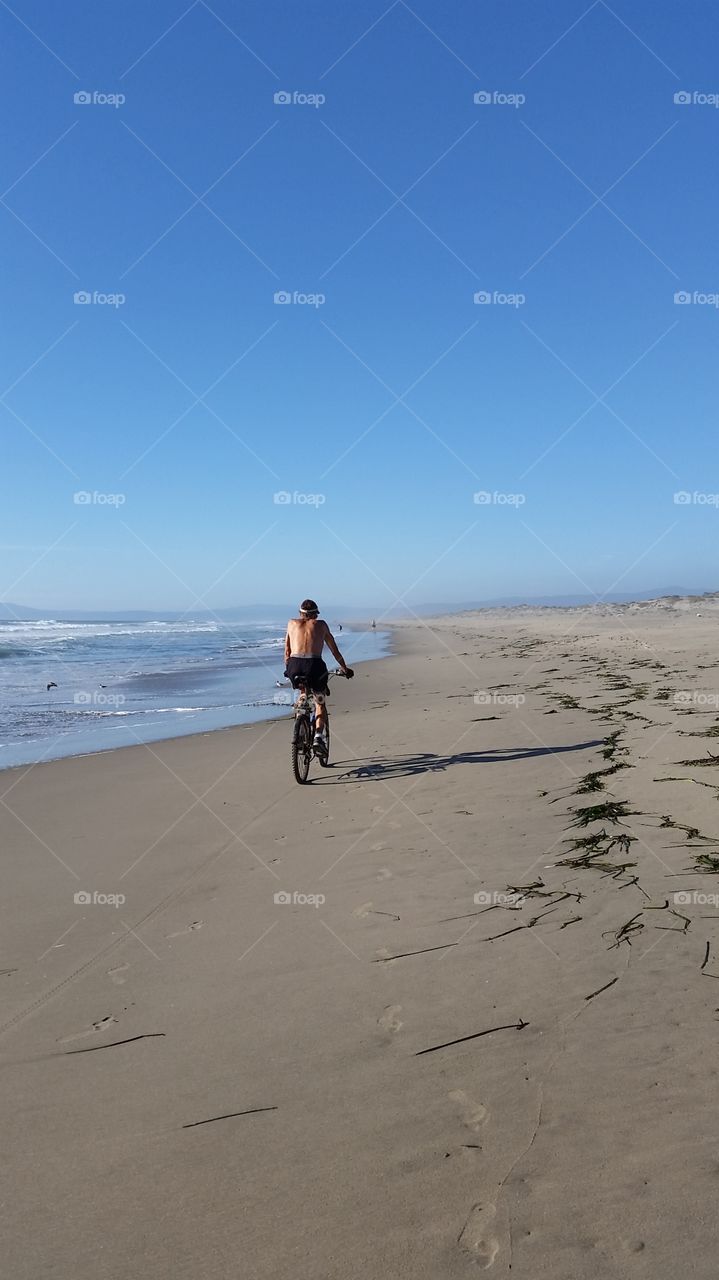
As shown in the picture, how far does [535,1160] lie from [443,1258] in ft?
1.41

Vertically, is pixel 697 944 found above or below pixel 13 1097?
above

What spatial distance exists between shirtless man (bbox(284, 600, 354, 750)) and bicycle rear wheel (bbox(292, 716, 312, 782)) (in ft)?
0.96

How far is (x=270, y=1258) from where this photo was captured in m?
2.20

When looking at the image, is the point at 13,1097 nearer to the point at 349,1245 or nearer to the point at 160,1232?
the point at 160,1232

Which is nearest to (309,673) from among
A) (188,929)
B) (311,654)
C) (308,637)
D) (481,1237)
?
(311,654)

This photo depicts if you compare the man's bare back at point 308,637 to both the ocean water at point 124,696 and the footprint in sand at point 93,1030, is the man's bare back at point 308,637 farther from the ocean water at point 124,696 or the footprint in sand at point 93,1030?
the footprint in sand at point 93,1030

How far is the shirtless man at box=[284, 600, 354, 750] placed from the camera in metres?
9.16

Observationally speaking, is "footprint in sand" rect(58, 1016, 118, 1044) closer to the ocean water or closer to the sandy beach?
the sandy beach

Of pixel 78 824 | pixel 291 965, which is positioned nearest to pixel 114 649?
pixel 78 824

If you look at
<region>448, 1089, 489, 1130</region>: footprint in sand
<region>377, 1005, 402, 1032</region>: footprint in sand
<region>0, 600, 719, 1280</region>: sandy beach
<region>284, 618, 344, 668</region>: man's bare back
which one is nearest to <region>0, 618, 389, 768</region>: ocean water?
<region>284, 618, 344, 668</region>: man's bare back

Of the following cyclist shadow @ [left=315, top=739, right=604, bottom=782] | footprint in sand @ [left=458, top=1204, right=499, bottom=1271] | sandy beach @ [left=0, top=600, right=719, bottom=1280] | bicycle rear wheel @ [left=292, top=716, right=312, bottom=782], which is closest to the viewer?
footprint in sand @ [left=458, top=1204, right=499, bottom=1271]

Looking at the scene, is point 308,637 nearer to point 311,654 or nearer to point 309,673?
point 311,654

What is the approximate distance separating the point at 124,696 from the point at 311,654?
36.4 ft

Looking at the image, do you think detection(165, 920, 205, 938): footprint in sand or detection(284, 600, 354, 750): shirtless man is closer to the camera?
detection(165, 920, 205, 938): footprint in sand
